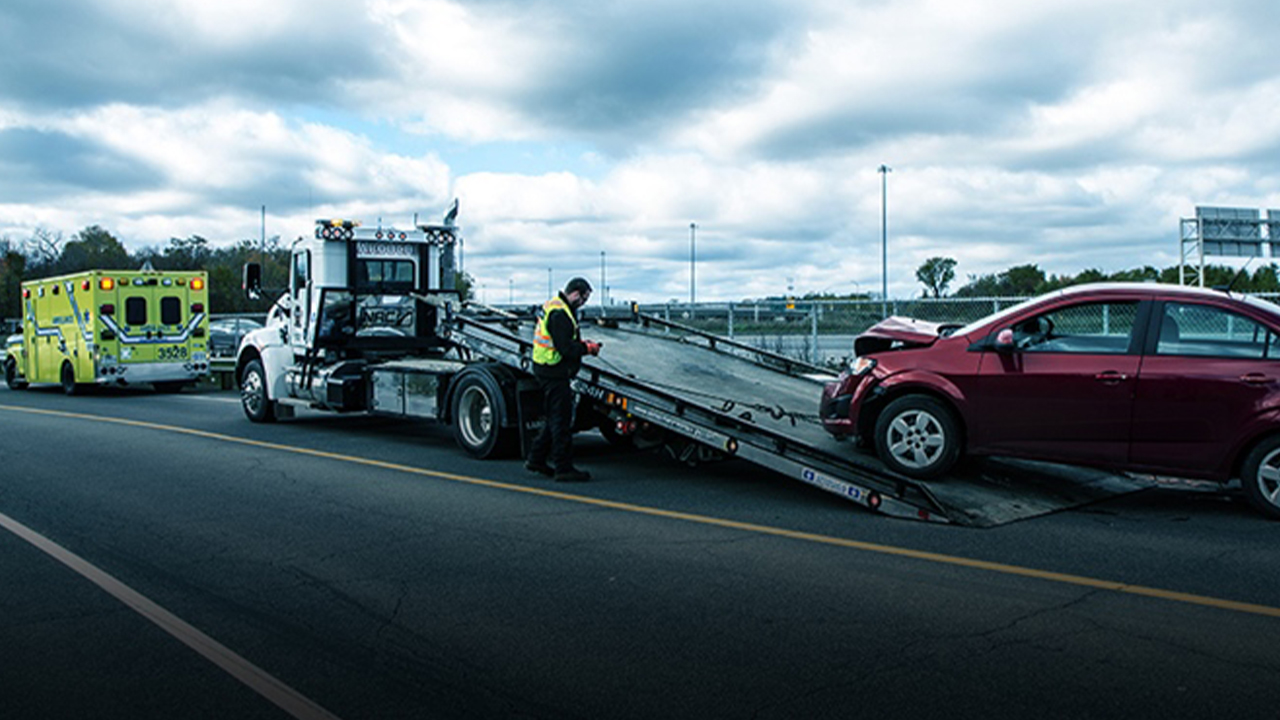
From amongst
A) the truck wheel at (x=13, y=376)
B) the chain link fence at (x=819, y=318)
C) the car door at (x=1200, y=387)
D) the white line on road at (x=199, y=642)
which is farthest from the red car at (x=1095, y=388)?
the truck wheel at (x=13, y=376)

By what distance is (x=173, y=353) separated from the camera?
23.4 meters

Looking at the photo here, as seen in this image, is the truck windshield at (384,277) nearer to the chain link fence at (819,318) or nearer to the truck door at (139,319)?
the chain link fence at (819,318)

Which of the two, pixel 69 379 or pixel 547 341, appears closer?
pixel 547 341

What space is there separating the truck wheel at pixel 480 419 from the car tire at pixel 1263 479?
260 inches

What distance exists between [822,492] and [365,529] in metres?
3.73

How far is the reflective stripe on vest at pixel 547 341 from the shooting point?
988cm

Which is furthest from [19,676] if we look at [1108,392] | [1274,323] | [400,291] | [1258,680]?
[400,291]

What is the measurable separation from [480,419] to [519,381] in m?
0.76

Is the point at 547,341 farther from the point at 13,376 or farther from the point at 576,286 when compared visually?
the point at 13,376

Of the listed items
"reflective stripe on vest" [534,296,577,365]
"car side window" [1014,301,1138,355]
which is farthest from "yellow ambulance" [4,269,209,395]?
"car side window" [1014,301,1138,355]

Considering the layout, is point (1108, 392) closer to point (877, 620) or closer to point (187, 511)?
point (877, 620)

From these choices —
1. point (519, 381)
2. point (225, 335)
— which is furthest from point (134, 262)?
point (519, 381)

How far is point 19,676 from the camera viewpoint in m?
4.84

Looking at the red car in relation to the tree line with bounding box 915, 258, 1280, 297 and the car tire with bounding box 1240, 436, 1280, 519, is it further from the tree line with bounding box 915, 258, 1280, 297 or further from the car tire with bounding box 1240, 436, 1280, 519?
the tree line with bounding box 915, 258, 1280, 297
